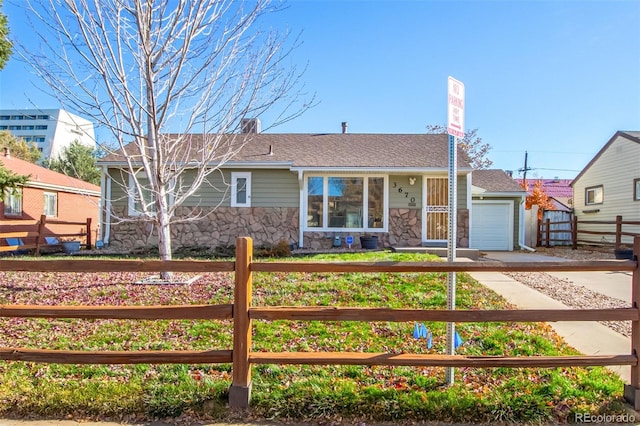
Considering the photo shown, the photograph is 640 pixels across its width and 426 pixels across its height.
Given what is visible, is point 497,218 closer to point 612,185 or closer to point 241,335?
point 612,185

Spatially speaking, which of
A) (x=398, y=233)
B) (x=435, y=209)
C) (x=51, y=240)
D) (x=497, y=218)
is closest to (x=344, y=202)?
(x=398, y=233)

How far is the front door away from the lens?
1245 cm

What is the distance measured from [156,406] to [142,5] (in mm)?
5597

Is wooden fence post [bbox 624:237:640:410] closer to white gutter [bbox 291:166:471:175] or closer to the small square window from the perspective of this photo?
white gutter [bbox 291:166:471:175]

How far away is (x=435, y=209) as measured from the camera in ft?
40.8

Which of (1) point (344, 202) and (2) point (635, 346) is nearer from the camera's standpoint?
(2) point (635, 346)

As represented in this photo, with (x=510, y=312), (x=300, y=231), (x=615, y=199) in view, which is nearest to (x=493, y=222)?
(x=615, y=199)

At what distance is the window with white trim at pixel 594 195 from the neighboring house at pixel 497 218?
558 centimetres

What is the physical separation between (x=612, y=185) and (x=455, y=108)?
1854cm

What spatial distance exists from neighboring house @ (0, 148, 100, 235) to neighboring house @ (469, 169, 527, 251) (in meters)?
15.6

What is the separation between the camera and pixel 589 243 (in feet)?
54.6

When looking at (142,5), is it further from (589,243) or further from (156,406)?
(589,243)

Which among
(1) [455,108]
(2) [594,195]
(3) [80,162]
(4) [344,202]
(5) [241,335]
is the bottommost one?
(5) [241,335]

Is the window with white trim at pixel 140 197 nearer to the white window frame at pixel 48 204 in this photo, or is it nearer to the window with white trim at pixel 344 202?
the window with white trim at pixel 344 202
